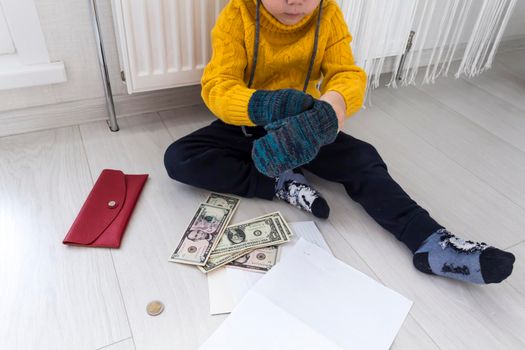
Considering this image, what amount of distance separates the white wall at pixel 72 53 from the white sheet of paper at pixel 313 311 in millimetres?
746

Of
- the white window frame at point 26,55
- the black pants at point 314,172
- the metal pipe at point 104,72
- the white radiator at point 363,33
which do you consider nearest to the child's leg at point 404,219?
the black pants at point 314,172

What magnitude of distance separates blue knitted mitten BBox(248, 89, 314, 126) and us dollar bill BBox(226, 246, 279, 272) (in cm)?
26

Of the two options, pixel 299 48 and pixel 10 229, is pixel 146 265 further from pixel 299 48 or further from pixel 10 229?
pixel 299 48

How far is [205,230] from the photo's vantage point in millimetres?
867

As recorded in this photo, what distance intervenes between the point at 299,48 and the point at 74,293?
2.23ft

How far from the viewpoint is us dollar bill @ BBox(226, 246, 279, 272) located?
796 millimetres

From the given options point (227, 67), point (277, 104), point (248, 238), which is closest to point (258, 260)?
point (248, 238)

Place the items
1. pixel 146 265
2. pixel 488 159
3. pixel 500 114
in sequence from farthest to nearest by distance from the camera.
→ pixel 500 114 < pixel 488 159 < pixel 146 265

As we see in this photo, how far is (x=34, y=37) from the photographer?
102 cm

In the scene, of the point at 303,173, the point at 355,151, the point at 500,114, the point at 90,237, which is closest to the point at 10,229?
the point at 90,237

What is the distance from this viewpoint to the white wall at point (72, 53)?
1.02 metres

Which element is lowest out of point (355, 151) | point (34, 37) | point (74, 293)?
point (74, 293)

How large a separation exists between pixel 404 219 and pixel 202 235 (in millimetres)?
420

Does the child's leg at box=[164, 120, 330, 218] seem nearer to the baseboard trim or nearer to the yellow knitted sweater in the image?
the yellow knitted sweater
